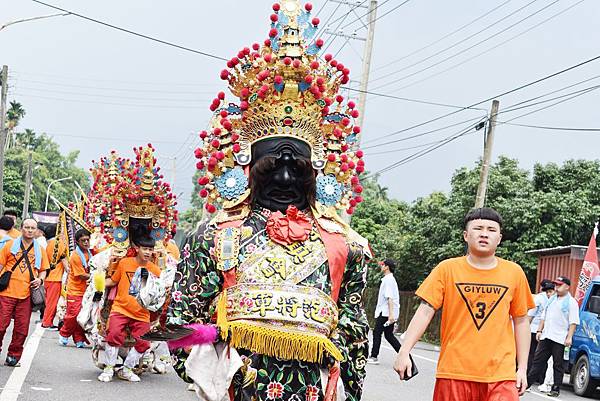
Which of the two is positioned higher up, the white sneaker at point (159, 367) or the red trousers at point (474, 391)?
the red trousers at point (474, 391)

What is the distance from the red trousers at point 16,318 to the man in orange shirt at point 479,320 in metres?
7.05

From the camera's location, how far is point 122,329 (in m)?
11.8

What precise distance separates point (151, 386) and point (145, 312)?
0.88m

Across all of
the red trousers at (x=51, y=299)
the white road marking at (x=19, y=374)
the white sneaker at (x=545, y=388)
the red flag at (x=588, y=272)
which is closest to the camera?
the white road marking at (x=19, y=374)

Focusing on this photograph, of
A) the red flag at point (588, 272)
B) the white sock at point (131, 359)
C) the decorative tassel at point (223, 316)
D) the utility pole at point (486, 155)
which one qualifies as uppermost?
the utility pole at point (486, 155)

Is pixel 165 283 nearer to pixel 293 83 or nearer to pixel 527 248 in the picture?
pixel 293 83

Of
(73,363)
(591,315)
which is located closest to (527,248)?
(591,315)

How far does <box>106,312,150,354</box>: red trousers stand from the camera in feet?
38.3

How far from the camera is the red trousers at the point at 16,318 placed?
11969mm

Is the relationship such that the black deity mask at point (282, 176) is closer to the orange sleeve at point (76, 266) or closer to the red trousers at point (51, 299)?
the orange sleeve at point (76, 266)

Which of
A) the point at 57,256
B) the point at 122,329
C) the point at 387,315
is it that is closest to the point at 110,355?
the point at 122,329

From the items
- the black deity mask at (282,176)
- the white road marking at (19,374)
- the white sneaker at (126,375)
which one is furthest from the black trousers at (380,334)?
the black deity mask at (282,176)

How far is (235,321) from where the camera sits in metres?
5.28

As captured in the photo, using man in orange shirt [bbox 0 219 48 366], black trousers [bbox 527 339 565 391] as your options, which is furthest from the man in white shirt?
man in orange shirt [bbox 0 219 48 366]
